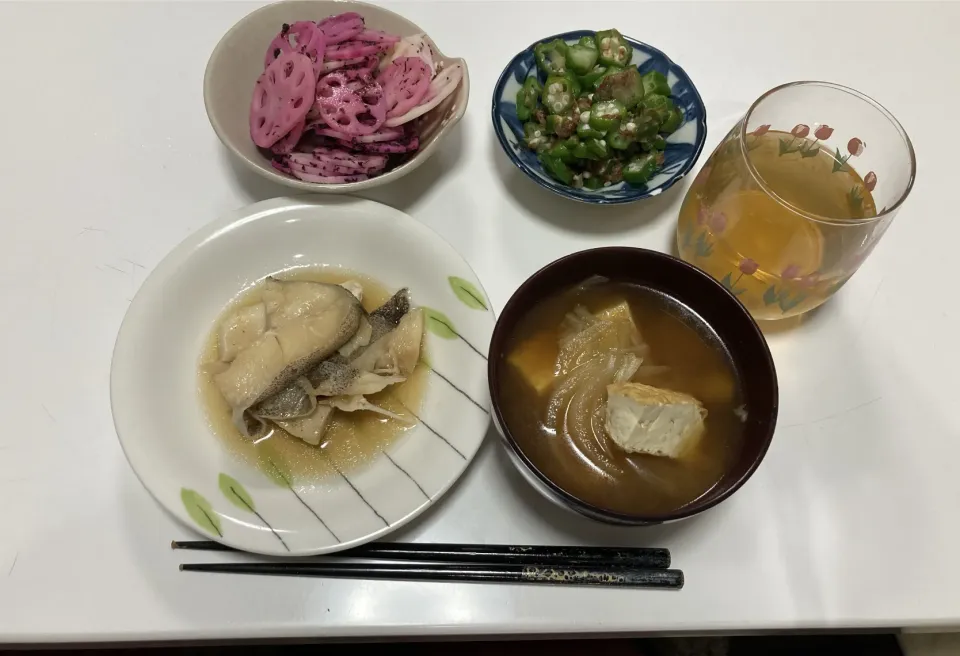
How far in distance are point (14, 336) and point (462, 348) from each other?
82 centimetres

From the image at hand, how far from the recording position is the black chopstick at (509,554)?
0.93 m

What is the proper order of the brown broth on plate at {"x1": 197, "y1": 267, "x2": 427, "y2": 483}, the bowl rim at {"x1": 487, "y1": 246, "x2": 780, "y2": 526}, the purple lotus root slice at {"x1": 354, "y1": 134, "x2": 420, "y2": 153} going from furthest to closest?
the purple lotus root slice at {"x1": 354, "y1": 134, "x2": 420, "y2": 153}, the brown broth on plate at {"x1": 197, "y1": 267, "x2": 427, "y2": 483}, the bowl rim at {"x1": 487, "y1": 246, "x2": 780, "y2": 526}

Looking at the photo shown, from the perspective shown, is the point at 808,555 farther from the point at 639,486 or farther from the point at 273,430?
the point at 273,430

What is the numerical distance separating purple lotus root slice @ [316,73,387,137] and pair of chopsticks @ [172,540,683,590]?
72 centimetres

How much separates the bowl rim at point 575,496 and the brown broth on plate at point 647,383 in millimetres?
23

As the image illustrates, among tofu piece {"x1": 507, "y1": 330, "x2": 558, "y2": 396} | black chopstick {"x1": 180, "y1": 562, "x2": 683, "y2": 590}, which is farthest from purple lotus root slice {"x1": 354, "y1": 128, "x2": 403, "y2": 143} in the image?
black chopstick {"x1": 180, "y1": 562, "x2": 683, "y2": 590}

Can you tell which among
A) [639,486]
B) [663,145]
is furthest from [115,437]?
[663,145]

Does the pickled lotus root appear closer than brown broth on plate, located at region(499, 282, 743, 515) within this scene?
No

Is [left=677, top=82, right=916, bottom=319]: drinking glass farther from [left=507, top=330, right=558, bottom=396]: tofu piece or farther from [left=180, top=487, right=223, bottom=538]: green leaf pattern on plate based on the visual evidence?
[left=180, top=487, right=223, bottom=538]: green leaf pattern on plate

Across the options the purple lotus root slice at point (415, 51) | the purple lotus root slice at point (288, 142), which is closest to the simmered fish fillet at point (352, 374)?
the purple lotus root slice at point (288, 142)

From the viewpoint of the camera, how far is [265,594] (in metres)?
0.91

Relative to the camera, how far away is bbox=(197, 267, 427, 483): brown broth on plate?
104 centimetres

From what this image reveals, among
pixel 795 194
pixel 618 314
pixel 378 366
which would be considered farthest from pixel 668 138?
pixel 378 366

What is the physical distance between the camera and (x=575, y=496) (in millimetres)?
772
